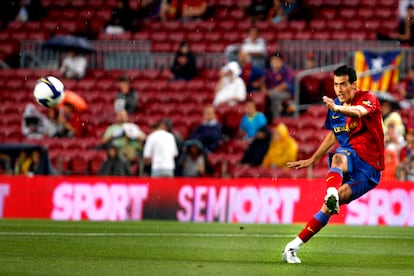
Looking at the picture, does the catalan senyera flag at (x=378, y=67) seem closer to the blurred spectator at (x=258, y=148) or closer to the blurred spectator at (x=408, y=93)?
the blurred spectator at (x=408, y=93)

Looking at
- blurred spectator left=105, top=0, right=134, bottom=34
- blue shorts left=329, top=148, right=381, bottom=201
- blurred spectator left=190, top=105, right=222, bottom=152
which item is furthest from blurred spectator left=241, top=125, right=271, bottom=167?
blue shorts left=329, top=148, right=381, bottom=201

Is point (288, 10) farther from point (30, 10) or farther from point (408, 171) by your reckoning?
point (408, 171)

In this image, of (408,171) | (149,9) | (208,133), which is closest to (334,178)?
(408,171)

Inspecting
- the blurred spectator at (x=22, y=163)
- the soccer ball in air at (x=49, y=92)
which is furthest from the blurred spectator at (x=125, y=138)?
the soccer ball in air at (x=49, y=92)

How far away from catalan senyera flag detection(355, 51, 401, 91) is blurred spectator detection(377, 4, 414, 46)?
1308mm

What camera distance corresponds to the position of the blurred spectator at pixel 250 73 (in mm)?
25500

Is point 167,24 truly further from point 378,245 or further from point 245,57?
point 378,245

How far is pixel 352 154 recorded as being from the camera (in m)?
11.6

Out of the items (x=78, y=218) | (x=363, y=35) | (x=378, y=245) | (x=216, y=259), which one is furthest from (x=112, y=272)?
(x=363, y=35)

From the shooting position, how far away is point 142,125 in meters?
26.3

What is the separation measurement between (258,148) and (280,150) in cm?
45

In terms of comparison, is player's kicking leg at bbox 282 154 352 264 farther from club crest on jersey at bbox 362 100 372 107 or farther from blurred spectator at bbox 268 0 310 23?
blurred spectator at bbox 268 0 310 23

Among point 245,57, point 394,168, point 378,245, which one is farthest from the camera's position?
point 245,57

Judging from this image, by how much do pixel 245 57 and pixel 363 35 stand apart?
126 inches
